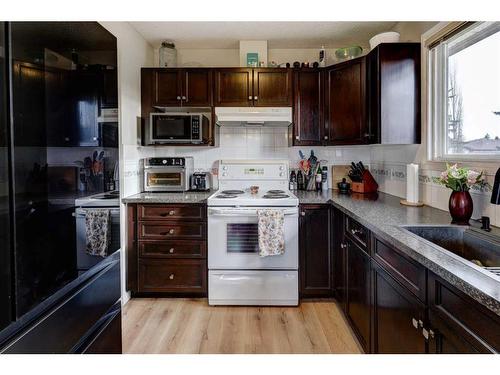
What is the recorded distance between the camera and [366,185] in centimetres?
312

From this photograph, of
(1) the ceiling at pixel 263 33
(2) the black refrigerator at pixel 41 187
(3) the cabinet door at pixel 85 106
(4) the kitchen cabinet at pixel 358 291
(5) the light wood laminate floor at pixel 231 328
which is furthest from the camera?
(1) the ceiling at pixel 263 33

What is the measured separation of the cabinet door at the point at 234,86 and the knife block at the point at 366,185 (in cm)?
128

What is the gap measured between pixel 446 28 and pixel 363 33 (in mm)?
1141

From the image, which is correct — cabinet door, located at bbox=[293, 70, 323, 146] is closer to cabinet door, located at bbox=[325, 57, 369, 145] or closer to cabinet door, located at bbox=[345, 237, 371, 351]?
cabinet door, located at bbox=[325, 57, 369, 145]

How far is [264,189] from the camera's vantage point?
11.1ft

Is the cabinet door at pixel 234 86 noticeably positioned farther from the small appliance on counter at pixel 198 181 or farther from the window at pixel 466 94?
the window at pixel 466 94

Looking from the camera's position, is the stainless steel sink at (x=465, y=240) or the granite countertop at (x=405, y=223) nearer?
the granite countertop at (x=405, y=223)

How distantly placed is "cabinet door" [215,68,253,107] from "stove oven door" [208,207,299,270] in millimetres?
1095

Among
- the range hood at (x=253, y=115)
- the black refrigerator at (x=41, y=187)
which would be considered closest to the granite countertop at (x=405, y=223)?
the range hood at (x=253, y=115)

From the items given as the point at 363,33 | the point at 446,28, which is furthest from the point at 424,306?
the point at 363,33

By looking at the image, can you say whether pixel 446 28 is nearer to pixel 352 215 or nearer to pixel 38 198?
pixel 352 215

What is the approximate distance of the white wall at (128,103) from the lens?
8.86ft

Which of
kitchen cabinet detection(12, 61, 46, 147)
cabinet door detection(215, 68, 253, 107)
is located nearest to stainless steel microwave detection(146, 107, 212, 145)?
cabinet door detection(215, 68, 253, 107)

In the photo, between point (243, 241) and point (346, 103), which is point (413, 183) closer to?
point (346, 103)
